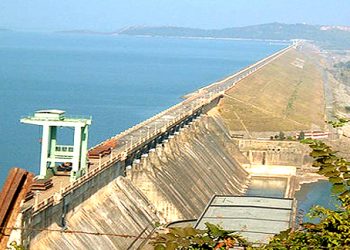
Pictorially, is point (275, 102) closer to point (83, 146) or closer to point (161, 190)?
point (161, 190)

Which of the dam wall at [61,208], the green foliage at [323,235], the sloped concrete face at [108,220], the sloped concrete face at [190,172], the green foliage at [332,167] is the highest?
the green foliage at [332,167]

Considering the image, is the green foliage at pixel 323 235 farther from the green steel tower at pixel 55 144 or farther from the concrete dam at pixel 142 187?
the green steel tower at pixel 55 144

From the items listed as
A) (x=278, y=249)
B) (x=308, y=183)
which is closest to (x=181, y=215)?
(x=308, y=183)

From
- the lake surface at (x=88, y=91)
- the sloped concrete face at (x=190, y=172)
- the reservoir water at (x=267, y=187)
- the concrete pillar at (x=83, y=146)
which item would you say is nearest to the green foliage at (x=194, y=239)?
the concrete pillar at (x=83, y=146)

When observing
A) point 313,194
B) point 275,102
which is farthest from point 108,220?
point 275,102

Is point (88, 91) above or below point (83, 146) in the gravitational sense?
below

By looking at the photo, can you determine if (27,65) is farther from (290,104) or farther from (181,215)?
(181,215)
